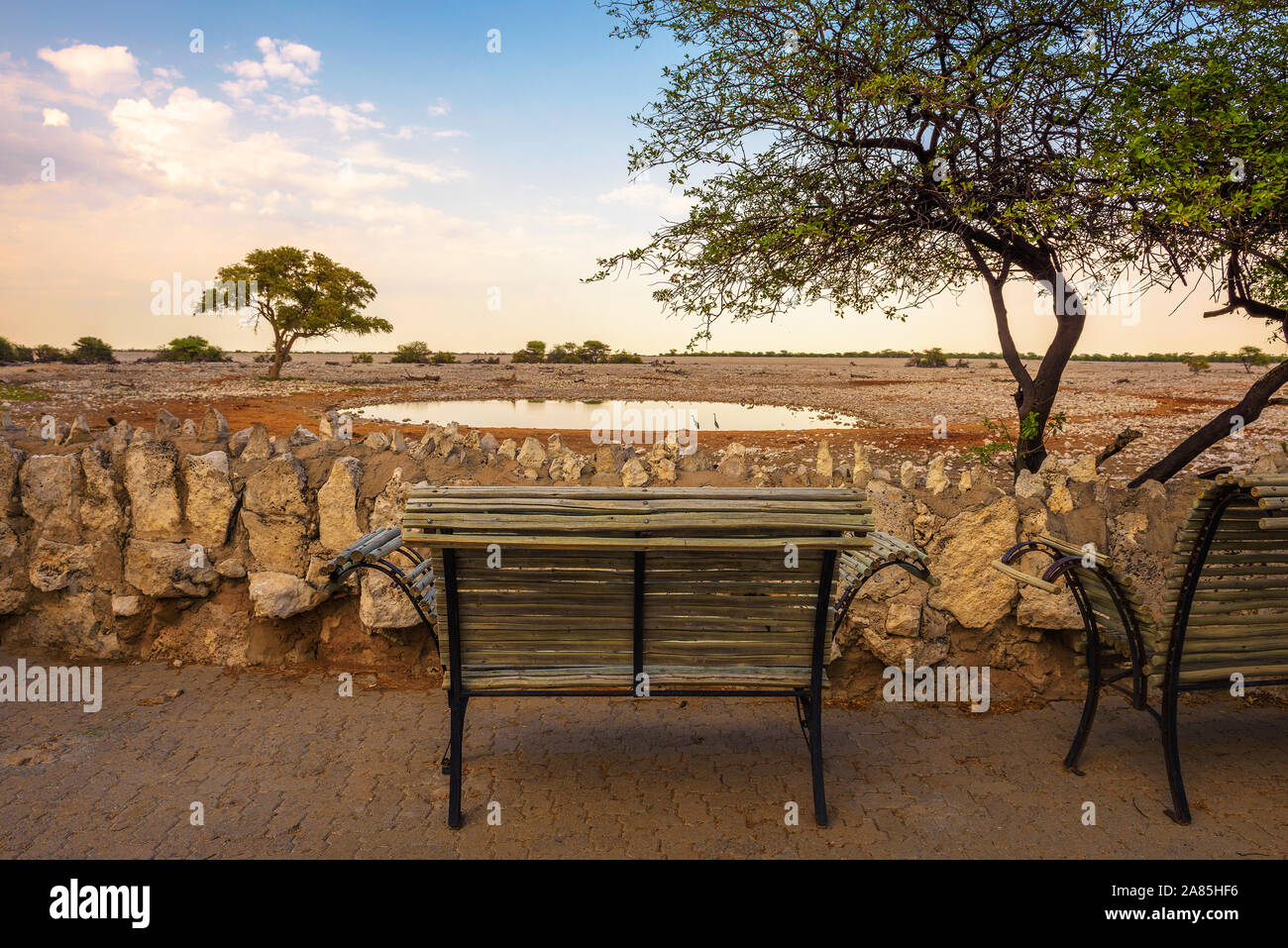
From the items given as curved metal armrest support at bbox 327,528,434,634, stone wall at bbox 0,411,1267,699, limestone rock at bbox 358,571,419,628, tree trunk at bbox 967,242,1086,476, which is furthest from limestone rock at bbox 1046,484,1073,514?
limestone rock at bbox 358,571,419,628

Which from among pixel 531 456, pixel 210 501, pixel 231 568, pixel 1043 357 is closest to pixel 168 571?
pixel 231 568

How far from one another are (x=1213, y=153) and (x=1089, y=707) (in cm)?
455

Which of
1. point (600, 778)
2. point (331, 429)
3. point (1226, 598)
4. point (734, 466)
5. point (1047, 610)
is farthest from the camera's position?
point (331, 429)

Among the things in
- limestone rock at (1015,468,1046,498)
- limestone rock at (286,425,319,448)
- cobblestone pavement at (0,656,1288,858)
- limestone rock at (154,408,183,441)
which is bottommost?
cobblestone pavement at (0,656,1288,858)

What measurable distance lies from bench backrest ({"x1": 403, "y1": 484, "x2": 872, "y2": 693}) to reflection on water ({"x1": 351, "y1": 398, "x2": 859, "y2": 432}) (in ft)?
52.4

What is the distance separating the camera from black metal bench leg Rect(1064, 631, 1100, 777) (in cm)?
329

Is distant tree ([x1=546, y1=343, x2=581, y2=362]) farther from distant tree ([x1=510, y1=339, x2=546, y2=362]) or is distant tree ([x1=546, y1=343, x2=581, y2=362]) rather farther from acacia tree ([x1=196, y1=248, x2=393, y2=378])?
acacia tree ([x1=196, y1=248, x2=393, y2=378])

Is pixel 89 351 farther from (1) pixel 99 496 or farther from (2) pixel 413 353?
(1) pixel 99 496

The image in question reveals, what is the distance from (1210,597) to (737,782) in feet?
6.71

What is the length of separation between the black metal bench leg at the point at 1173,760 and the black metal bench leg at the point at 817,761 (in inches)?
52.4

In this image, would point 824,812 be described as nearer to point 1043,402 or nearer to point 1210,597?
point 1210,597

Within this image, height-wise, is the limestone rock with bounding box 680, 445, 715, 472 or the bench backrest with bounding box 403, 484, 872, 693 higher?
the limestone rock with bounding box 680, 445, 715, 472

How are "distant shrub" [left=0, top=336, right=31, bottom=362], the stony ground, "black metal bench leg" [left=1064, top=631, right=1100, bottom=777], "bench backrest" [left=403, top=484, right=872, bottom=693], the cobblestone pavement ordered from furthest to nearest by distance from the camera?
"distant shrub" [left=0, top=336, right=31, bottom=362] < the stony ground < "black metal bench leg" [left=1064, top=631, right=1100, bottom=777] < the cobblestone pavement < "bench backrest" [left=403, top=484, right=872, bottom=693]

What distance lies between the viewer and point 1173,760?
2.97 meters
